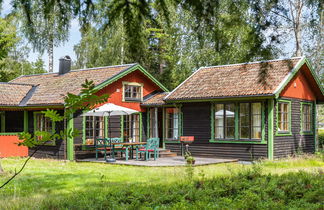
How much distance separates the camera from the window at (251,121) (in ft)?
54.5

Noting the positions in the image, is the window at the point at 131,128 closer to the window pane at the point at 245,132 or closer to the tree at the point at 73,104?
the window pane at the point at 245,132

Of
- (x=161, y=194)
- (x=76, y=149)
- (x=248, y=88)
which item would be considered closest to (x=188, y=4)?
(x=161, y=194)

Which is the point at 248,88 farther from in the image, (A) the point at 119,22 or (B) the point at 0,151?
(A) the point at 119,22

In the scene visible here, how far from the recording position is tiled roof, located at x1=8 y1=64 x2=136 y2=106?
18175 millimetres

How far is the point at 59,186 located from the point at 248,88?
28.1 ft

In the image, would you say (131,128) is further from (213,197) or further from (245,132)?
(213,197)

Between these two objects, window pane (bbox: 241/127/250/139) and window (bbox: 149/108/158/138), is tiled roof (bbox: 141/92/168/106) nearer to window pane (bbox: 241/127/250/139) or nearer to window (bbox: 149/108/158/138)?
window (bbox: 149/108/158/138)

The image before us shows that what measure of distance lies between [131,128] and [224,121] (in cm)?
448

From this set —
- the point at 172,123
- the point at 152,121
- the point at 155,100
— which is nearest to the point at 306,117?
the point at 172,123

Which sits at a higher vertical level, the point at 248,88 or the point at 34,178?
the point at 248,88

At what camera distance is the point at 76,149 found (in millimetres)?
17484

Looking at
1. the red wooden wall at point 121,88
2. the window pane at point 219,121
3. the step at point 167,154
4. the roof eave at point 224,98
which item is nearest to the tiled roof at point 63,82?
the red wooden wall at point 121,88

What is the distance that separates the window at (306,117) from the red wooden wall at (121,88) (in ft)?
21.9

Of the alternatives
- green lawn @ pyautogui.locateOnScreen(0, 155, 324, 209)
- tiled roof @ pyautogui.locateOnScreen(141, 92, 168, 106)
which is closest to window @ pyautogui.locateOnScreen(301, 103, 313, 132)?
tiled roof @ pyautogui.locateOnScreen(141, 92, 168, 106)
